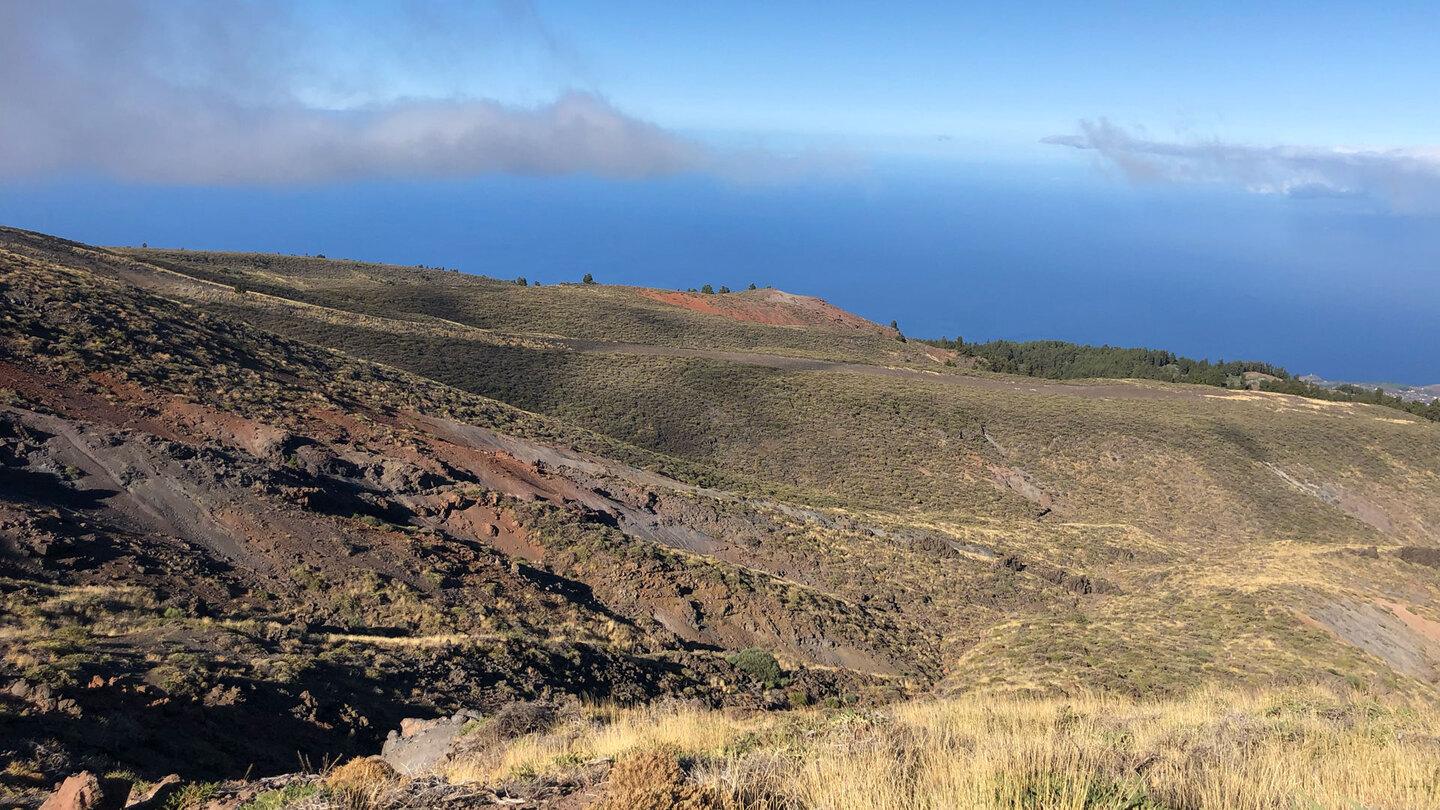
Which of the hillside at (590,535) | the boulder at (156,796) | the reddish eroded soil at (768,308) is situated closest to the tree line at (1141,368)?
the hillside at (590,535)

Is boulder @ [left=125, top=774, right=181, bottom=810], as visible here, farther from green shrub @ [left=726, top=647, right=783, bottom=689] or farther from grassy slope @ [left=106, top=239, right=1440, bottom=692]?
grassy slope @ [left=106, top=239, right=1440, bottom=692]

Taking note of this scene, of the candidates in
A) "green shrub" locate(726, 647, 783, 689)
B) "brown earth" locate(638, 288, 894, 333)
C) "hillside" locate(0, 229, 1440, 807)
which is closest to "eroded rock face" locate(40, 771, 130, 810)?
"hillside" locate(0, 229, 1440, 807)

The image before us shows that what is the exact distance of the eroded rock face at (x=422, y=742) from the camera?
6969mm

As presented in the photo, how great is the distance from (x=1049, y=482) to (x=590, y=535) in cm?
2180

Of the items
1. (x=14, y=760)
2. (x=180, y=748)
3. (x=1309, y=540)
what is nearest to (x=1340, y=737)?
(x=180, y=748)

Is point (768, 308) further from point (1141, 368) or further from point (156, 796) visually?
point (156, 796)

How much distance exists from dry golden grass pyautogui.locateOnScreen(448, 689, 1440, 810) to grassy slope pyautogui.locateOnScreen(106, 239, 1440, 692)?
814 centimetres

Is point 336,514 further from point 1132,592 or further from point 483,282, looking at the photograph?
point 483,282

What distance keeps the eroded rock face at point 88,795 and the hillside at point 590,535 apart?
1.12 metres

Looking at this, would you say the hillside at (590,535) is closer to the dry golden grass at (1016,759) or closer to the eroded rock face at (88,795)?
the eroded rock face at (88,795)

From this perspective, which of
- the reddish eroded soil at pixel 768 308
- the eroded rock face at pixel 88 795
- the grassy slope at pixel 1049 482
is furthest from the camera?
the reddish eroded soil at pixel 768 308

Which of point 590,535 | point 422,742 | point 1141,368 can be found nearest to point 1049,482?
point 590,535

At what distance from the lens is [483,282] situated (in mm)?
61938

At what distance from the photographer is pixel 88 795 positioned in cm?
452
